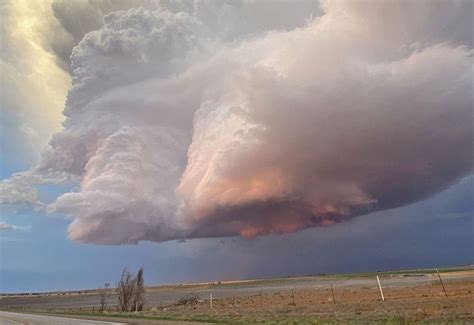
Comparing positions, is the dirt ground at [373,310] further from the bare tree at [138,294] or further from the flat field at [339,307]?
the bare tree at [138,294]

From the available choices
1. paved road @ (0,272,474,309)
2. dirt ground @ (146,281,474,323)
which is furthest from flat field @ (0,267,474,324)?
paved road @ (0,272,474,309)

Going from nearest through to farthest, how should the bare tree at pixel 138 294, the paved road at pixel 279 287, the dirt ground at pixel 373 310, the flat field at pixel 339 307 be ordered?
the dirt ground at pixel 373 310
the flat field at pixel 339 307
the bare tree at pixel 138 294
the paved road at pixel 279 287

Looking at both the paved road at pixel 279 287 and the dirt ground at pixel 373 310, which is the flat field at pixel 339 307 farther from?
the paved road at pixel 279 287

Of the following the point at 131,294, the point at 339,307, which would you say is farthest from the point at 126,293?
the point at 339,307

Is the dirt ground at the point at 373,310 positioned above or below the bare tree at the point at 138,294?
below

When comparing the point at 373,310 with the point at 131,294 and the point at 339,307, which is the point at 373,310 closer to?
the point at 339,307

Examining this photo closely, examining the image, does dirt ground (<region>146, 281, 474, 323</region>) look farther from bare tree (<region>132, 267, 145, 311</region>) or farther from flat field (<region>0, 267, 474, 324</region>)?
bare tree (<region>132, 267, 145, 311</region>)

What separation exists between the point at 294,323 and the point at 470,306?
13106 millimetres

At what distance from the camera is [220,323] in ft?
84.9

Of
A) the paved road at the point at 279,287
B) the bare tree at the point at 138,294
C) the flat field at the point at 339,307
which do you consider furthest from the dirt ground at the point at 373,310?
the paved road at the point at 279,287

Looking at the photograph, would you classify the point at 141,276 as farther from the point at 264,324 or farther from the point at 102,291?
the point at 264,324

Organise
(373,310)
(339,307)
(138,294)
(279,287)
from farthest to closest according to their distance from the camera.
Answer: (279,287)
(138,294)
(339,307)
(373,310)

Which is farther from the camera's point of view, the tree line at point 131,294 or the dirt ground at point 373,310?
the tree line at point 131,294

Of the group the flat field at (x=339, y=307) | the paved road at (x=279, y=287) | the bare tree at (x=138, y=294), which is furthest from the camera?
the paved road at (x=279, y=287)
